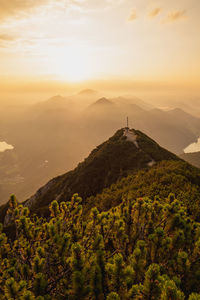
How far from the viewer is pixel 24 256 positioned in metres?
6.39

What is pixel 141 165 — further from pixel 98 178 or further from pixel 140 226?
pixel 140 226

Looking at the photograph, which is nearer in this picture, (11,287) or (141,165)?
(11,287)

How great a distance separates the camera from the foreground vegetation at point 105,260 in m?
4.30

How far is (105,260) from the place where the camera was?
19.2ft

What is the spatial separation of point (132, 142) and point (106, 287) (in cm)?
5981

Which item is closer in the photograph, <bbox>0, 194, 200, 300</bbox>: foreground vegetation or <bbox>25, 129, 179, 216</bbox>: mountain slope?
<bbox>0, 194, 200, 300</bbox>: foreground vegetation

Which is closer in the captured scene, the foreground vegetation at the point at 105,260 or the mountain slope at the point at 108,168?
the foreground vegetation at the point at 105,260

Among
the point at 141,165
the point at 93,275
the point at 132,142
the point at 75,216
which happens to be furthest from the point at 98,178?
the point at 93,275

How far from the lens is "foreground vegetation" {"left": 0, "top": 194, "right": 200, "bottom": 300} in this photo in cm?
430

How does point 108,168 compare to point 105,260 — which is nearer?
point 105,260

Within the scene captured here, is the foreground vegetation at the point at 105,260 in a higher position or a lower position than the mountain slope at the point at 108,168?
higher

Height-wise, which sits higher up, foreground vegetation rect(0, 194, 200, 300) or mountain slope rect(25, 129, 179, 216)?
foreground vegetation rect(0, 194, 200, 300)

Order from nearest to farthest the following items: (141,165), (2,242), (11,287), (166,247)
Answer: (11,287)
(166,247)
(2,242)
(141,165)

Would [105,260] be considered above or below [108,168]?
above
